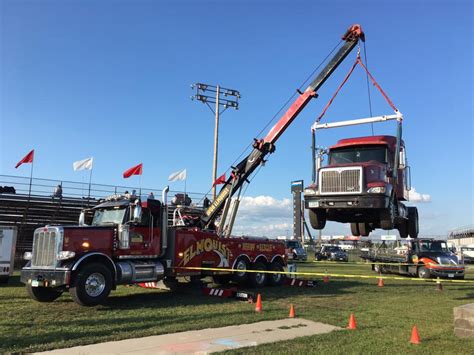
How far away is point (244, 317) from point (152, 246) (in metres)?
4.58

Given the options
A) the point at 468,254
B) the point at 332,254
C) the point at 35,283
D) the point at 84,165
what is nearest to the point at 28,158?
the point at 84,165

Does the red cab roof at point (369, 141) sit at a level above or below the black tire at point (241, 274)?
above

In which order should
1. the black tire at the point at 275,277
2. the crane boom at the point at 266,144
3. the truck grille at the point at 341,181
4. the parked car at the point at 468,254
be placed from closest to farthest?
the truck grille at the point at 341,181 → the crane boom at the point at 266,144 → the black tire at the point at 275,277 → the parked car at the point at 468,254

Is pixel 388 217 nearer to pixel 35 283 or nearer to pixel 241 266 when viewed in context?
pixel 241 266

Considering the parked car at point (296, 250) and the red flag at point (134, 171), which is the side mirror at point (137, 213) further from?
the parked car at point (296, 250)

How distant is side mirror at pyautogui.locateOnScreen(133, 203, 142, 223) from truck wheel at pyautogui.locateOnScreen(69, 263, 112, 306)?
5.08ft

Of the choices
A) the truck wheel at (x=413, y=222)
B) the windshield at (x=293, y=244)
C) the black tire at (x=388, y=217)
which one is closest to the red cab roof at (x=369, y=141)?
the truck wheel at (x=413, y=222)

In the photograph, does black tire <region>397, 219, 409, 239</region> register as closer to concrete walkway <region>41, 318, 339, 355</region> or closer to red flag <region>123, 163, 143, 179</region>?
concrete walkway <region>41, 318, 339, 355</region>

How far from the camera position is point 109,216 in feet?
43.0

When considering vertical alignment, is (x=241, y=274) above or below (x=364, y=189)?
below

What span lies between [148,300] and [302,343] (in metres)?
6.38

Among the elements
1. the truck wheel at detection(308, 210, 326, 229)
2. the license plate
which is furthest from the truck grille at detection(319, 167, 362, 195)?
the license plate

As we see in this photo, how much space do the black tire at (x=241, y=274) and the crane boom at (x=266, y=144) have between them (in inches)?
76.8

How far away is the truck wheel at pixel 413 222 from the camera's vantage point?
11.7 meters
